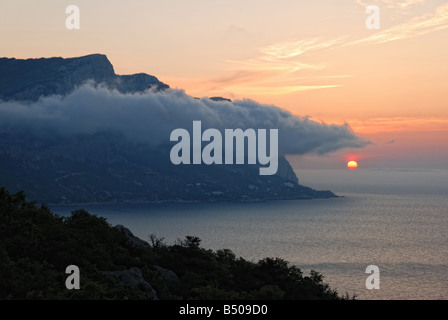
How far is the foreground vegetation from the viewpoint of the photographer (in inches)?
1694

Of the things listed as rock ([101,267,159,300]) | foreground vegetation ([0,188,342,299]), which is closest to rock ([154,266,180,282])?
foreground vegetation ([0,188,342,299])

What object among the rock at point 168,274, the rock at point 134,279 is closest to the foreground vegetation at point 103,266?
the rock at point 168,274

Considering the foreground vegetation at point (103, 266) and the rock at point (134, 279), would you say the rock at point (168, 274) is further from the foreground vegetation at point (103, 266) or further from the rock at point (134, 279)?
the rock at point (134, 279)

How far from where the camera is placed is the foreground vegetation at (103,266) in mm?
43025

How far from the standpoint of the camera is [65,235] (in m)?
58.2

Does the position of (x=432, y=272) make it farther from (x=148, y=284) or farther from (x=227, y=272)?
(x=148, y=284)

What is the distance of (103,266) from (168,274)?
9.31 meters

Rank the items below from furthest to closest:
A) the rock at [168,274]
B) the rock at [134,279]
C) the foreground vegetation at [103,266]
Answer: the rock at [168,274], the rock at [134,279], the foreground vegetation at [103,266]

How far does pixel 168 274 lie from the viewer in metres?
59.2

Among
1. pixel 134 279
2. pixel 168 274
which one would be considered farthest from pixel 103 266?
pixel 168 274

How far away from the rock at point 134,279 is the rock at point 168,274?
6219mm

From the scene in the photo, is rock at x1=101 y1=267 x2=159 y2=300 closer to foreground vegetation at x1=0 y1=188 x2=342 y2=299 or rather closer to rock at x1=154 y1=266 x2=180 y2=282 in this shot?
foreground vegetation at x1=0 y1=188 x2=342 y2=299

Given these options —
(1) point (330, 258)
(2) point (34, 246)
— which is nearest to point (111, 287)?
(2) point (34, 246)
